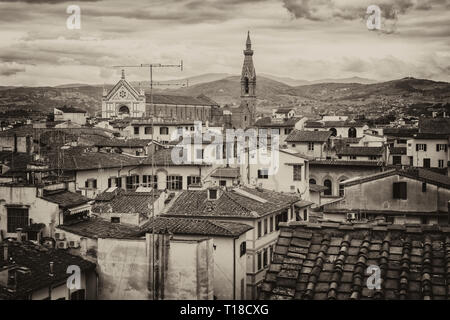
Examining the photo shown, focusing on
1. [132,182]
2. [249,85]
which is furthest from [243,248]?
[249,85]

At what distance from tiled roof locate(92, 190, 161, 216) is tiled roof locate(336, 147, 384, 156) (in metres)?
18.4

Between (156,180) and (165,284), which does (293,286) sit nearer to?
(165,284)

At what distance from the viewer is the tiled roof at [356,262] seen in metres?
7.41

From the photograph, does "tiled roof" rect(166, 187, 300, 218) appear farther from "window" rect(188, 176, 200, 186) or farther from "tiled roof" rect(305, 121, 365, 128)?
"tiled roof" rect(305, 121, 365, 128)

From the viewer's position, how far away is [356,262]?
25.8 feet

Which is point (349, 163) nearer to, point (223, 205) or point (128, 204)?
point (223, 205)

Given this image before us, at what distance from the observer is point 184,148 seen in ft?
98.2

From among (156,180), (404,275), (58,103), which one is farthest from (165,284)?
(58,103)

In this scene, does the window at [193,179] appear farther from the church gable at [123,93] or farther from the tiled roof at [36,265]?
the church gable at [123,93]

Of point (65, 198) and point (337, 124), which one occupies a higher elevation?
point (337, 124)

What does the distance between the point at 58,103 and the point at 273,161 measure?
114 feet

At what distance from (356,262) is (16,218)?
10.4 m

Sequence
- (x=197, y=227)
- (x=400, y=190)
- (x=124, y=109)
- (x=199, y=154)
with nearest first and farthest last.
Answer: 1. (x=197, y=227)
2. (x=400, y=190)
3. (x=199, y=154)
4. (x=124, y=109)

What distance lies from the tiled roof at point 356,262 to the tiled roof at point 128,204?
10.5 m
